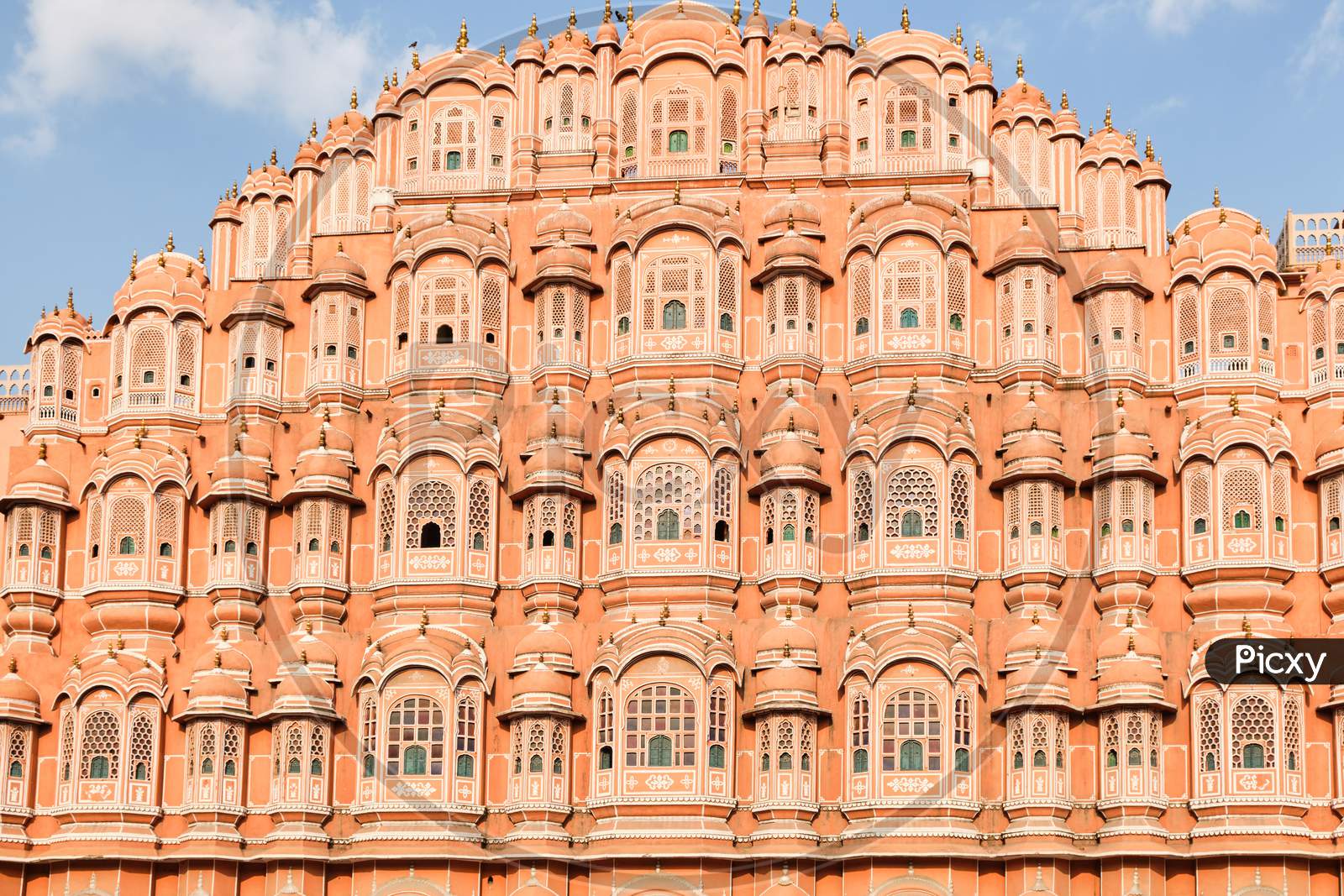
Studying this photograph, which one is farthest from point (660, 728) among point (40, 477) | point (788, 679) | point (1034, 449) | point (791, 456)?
point (40, 477)

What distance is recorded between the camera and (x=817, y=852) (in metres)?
47.2

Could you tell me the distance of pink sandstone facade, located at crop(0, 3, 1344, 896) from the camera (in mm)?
47625

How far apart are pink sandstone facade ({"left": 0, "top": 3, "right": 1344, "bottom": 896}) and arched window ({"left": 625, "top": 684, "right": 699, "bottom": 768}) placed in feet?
0.28

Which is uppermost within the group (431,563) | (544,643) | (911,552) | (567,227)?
(567,227)

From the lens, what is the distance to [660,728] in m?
48.4

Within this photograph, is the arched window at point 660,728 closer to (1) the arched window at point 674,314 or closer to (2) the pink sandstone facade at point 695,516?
(2) the pink sandstone facade at point 695,516

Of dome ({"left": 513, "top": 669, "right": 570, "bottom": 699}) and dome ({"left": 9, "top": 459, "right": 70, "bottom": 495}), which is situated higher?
dome ({"left": 9, "top": 459, "right": 70, "bottom": 495})

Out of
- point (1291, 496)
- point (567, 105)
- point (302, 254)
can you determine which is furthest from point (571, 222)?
point (1291, 496)

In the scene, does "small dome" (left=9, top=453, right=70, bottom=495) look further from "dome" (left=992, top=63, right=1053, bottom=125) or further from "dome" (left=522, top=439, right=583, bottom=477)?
"dome" (left=992, top=63, right=1053, bottom=125)

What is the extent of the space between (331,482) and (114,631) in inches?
228

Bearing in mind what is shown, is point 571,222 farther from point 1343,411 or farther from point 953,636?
point 1343,411

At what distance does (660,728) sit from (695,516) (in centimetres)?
469

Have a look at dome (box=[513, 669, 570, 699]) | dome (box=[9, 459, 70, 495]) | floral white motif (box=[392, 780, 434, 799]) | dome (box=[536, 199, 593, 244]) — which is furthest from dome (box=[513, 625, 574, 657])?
dome (box=[9, 459, 70, 495])

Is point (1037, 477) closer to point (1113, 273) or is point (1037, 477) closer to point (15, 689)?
point (1113, 273)
